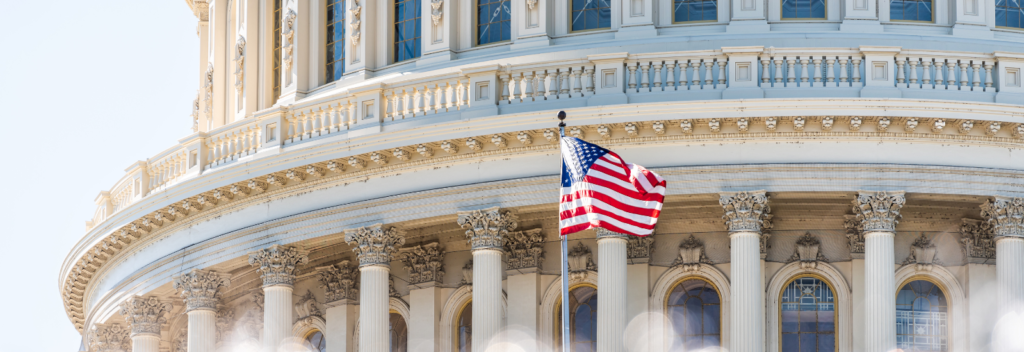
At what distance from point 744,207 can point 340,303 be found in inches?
423

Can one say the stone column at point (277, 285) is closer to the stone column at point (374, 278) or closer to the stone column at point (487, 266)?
the stone column at point (374, 278)

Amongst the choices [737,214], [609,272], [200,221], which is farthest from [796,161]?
[200,221]

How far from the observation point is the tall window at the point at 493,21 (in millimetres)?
46844

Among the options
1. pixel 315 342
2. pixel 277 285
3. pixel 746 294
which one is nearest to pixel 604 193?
pixel 746 294

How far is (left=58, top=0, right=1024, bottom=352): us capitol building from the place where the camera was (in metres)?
40.7

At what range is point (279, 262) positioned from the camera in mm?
45344

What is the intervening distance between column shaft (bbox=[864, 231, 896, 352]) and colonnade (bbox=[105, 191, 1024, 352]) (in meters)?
0.02

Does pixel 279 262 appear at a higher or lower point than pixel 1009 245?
higher

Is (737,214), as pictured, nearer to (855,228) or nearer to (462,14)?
(855,228)

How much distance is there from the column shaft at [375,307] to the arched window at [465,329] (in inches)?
82.9

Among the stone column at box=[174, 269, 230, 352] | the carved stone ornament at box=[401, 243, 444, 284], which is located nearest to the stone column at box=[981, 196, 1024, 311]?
the carved stone ornament at box=[401, 243, 444, 284]

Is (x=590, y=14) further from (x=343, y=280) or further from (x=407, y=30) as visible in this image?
(x=343, y=280)

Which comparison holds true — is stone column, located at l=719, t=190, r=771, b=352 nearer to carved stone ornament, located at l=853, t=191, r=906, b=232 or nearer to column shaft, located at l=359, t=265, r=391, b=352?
carved stone ornament, located at l=853, t=191, r=906, b=232

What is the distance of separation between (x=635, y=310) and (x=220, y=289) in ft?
33.5
